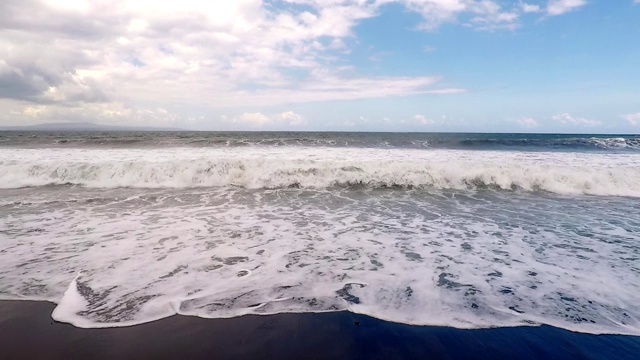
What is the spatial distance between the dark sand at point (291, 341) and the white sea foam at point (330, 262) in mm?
192

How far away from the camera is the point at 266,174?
14.8 m

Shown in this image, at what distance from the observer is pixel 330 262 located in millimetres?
5715

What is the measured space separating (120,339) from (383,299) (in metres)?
2.87

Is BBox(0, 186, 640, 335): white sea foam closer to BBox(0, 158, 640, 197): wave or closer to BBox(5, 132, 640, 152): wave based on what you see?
BBox(0, 158, 640, 197): wave

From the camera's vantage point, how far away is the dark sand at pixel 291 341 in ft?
10.8

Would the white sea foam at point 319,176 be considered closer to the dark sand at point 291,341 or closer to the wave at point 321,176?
the wave at point 321,176

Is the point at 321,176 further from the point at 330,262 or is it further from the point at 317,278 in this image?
the point at 317,278

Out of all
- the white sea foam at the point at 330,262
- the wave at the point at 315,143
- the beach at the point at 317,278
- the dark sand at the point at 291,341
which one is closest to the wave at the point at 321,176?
the beach at the point at 317,278

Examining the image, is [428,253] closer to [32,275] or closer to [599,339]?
[599,339]

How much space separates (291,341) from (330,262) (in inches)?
88.9

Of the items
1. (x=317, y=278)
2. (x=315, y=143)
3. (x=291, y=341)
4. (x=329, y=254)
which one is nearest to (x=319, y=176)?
(x=329, y=254)

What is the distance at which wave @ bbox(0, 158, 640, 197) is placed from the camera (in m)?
14.1

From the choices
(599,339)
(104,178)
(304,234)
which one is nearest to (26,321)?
(304,234)

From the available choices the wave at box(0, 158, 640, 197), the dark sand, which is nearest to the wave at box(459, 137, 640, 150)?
the wave at box(0, 158, 640, 197)
